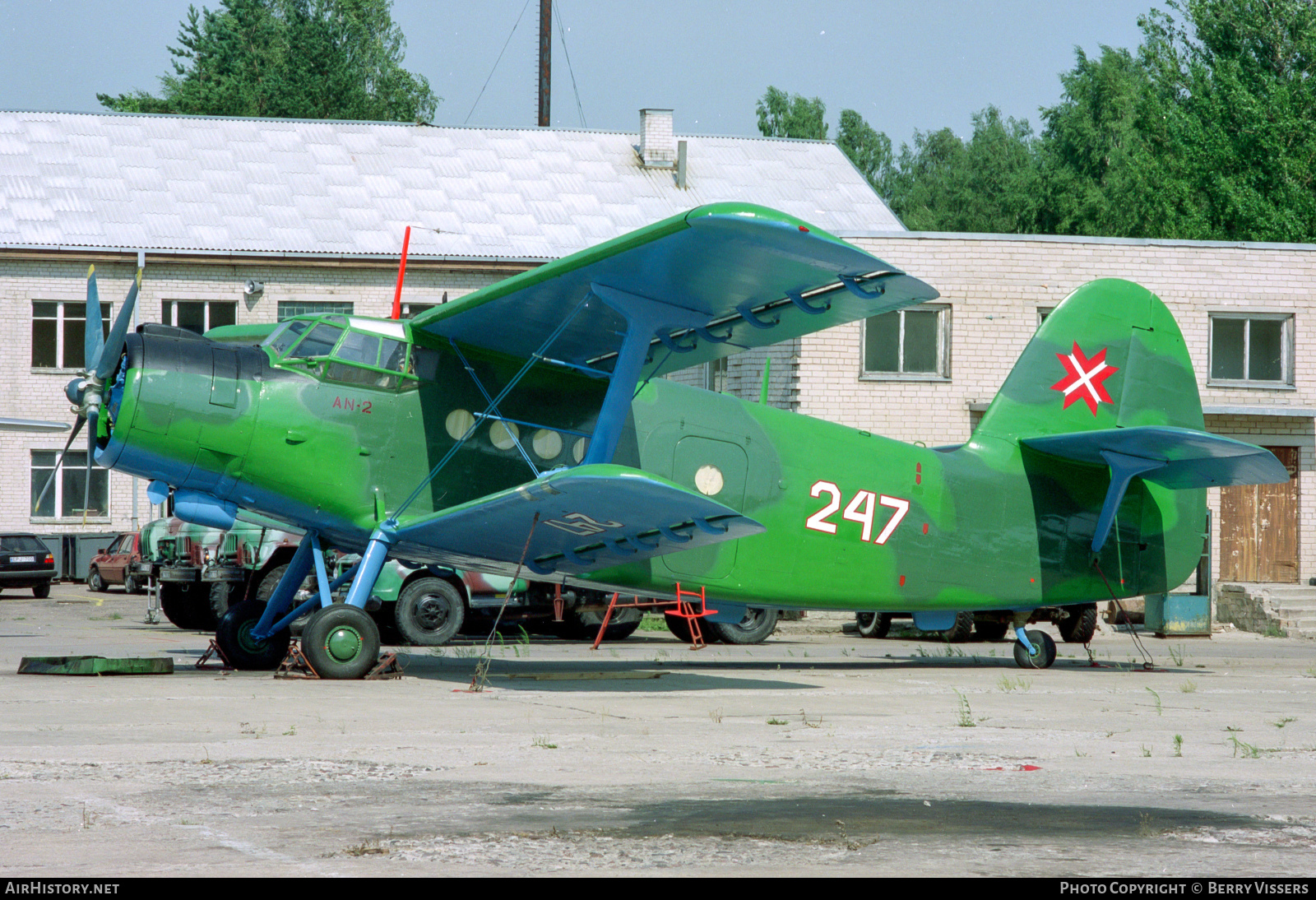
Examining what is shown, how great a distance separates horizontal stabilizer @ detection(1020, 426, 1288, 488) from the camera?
41.3 feet

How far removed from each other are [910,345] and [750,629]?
8.12 meters

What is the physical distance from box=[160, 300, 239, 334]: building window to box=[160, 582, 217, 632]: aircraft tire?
15632 mm

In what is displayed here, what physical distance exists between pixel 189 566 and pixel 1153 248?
17748 millimetres

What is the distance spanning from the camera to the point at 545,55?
48406 mm

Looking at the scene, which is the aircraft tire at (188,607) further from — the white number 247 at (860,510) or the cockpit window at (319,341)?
the white number 247 at (860,510)

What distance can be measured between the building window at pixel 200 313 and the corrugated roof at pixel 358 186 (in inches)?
56.1

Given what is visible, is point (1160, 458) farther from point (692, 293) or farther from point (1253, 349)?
point (1253, 349)

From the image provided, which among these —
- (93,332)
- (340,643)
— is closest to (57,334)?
(93,332)

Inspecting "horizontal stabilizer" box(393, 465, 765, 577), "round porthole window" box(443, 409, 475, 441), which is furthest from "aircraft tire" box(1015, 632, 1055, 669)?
"round porthole window" box(443, 409, 475, 441)

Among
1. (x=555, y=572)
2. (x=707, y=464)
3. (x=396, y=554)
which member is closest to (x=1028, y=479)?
(x=707, y=464)

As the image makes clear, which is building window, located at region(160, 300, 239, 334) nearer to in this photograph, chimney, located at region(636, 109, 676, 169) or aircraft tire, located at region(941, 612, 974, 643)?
chimney, located at region(636, 109, 676, 169)

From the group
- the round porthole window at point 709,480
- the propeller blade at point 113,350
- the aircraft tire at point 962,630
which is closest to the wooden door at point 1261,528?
the aircraft tire at point 962,630

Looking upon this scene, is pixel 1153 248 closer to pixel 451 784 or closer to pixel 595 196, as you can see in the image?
pixel 595 196

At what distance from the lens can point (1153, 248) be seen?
83.0 feet
